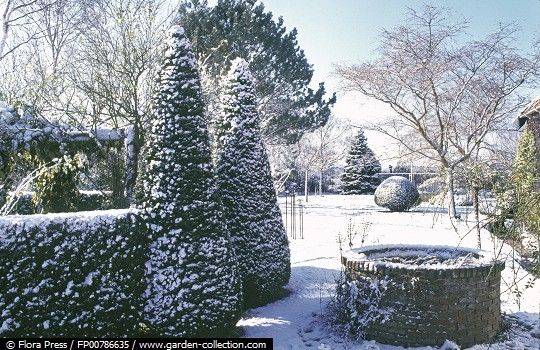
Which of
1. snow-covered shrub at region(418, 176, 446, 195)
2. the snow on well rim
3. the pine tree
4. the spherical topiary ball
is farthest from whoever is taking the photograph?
the pine tree

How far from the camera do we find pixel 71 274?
487cm

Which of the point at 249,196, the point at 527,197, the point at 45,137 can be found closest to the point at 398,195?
the point at 249,196

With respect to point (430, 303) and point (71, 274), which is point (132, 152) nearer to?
point (71, 274)

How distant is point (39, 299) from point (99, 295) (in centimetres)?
62

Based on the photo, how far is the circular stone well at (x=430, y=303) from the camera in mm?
5516

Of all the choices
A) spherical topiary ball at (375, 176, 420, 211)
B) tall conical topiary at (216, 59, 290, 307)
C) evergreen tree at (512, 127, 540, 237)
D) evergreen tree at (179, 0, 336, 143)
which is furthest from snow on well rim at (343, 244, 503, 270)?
spherical topiary ball at (375, 176, 420, 211)

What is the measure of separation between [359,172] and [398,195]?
1644cm

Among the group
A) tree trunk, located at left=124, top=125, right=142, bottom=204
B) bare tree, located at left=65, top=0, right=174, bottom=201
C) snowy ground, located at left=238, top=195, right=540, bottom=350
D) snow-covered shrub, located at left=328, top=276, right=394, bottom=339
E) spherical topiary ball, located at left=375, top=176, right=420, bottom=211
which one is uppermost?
bare tree, located at left=65, top=0, right=174, bottom=201

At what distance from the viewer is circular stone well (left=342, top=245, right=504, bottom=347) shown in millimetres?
5516

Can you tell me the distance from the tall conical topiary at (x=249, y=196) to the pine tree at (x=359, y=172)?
100 feet

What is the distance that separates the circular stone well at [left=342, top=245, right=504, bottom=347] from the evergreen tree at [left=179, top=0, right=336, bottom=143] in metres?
9.88

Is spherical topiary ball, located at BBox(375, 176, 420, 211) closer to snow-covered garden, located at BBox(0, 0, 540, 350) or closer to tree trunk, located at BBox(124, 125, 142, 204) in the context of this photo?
snow-covered garden, located at BBox(0, 0, 540, 350)

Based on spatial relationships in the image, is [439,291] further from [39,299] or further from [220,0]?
[220,0]

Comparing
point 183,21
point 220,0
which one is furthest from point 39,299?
point 220,0
